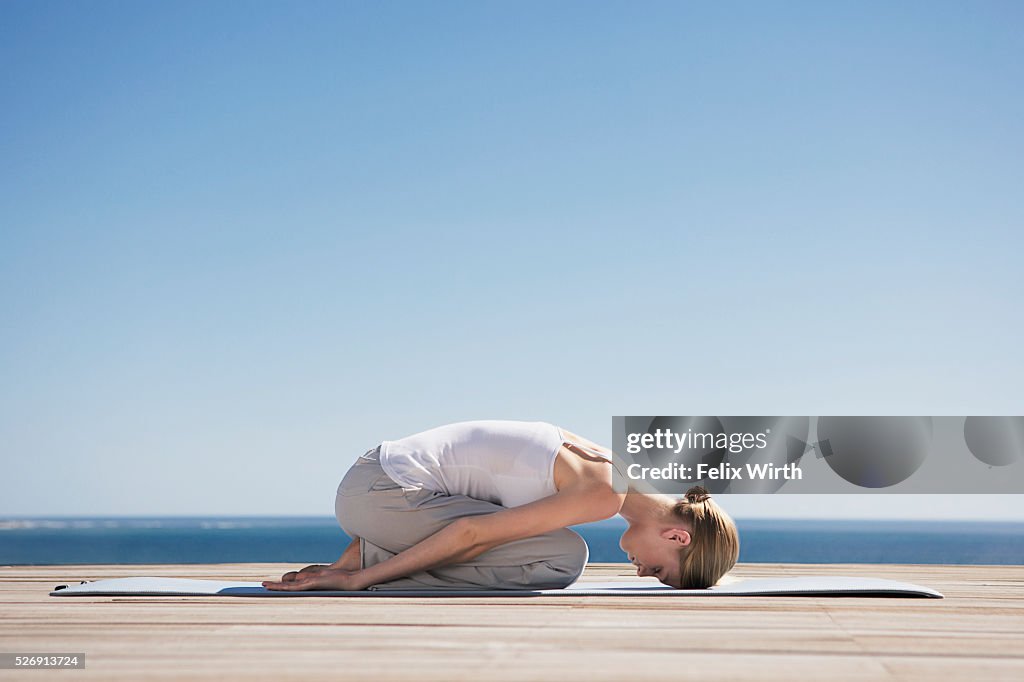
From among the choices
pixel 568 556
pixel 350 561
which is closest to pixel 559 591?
pixel 568 556

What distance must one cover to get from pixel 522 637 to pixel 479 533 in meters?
0.81

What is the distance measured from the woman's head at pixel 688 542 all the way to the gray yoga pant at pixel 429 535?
0.19 m

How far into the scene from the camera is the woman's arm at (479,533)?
7.52ft

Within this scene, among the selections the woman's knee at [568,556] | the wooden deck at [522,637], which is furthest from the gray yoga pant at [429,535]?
the wooden deck at [522,637]

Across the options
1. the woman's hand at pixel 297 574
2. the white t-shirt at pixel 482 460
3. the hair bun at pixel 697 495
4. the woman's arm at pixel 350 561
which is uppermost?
the white t-shirt at pixel 482 460

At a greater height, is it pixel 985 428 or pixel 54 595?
pixel 985 428

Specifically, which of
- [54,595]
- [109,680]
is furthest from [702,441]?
[109,680]

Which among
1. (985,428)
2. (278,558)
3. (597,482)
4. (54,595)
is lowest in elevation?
(278,558)

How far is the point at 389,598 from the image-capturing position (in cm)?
221

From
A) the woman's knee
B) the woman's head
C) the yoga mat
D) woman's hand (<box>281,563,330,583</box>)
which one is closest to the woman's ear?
the woman's head

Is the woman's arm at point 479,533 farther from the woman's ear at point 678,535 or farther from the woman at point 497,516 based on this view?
the woman's ear at point 678,535

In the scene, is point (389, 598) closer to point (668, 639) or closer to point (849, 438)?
point (668, 639)

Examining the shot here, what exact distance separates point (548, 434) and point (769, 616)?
75 centimetres

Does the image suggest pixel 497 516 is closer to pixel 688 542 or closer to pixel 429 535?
pixel 429 535
